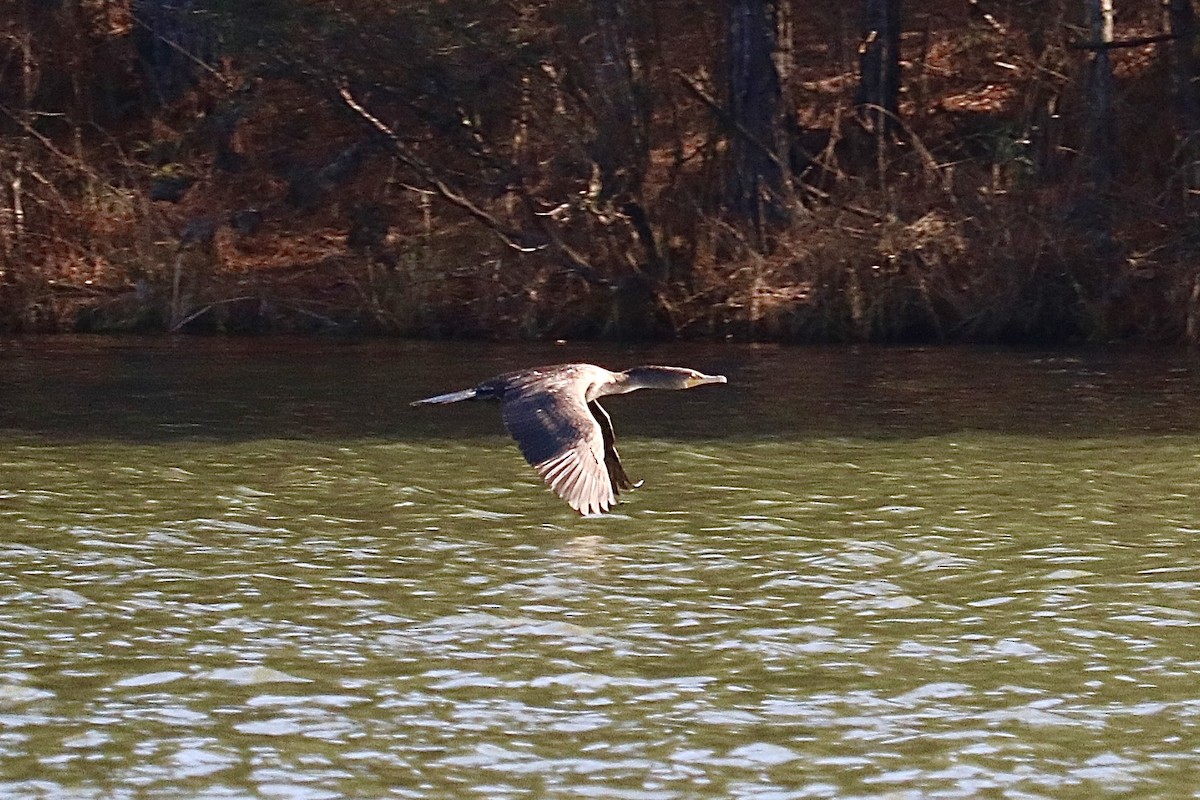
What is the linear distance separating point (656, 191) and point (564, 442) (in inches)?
428

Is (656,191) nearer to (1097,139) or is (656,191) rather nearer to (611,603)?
(1097,139)

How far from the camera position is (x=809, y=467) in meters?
11.1

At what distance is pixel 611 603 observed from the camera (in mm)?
7770

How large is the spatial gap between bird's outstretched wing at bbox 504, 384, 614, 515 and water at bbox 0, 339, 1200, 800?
406mm

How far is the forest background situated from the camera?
17.8 metres

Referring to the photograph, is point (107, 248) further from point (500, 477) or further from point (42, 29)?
point (500, 477)

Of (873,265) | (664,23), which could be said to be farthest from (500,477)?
(664,23)

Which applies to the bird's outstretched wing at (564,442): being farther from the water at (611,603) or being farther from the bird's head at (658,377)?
the bird's head at (658,377)

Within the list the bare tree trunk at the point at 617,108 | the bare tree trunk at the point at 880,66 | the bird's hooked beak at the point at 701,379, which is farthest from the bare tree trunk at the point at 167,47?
the bird's hooked beak at the point at 701,379

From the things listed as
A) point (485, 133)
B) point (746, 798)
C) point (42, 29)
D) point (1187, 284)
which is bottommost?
point (746, 798)

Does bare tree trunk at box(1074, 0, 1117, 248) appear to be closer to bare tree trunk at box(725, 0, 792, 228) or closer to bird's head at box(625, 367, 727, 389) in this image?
bare tree trunk at box(725, 0, 792, 228)

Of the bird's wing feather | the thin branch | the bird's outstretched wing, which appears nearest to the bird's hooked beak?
the bird's wing feather

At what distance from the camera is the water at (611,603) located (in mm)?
5797

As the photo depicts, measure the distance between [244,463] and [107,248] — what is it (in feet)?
30.0
